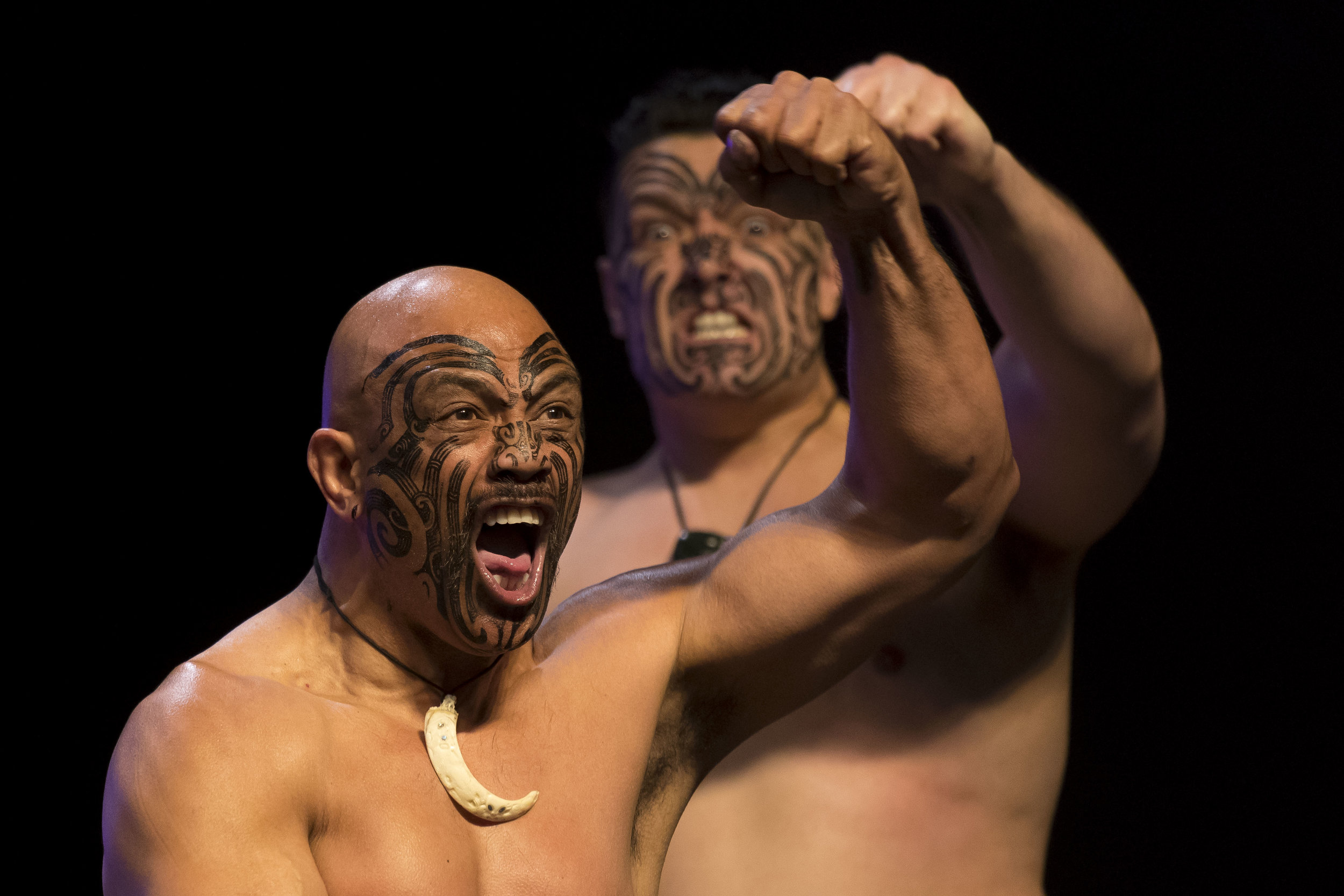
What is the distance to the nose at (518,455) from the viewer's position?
136cm

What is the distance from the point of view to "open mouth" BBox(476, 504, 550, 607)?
54.3 inches

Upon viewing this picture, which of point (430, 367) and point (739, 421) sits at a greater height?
point (430, 367)

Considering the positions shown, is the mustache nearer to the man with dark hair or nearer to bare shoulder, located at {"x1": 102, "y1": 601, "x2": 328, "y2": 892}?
bare shoulder, located at {"x1": 102, "y1": 601, "x2": 328, "y2": 892}

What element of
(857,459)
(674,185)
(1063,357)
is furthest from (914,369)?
(674,185)

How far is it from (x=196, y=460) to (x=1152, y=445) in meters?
1.46

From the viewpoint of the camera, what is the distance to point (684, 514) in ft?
7.25

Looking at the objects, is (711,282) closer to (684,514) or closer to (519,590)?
(684,514)

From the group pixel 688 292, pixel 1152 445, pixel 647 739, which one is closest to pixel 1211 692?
pixel 1152 445

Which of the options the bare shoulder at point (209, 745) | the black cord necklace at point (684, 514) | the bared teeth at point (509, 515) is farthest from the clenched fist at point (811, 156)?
the black cord necklace at point (684, 514)

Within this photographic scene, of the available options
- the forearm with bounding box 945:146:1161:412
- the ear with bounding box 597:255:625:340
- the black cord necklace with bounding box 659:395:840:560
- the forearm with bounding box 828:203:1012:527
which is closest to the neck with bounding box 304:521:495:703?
the forearm with bounding box 828:203:1012:527

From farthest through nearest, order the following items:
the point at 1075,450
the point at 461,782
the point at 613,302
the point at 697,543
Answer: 1. the point at 613,302
2. the point at 697,543
3. the point at 1075,450
4. the point at 461,782

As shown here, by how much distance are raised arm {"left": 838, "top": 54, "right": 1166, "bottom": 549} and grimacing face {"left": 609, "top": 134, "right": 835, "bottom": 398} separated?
12.3 inches

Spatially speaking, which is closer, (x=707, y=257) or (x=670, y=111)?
(x=707, y=257)

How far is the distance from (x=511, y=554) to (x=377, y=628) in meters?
0.13
